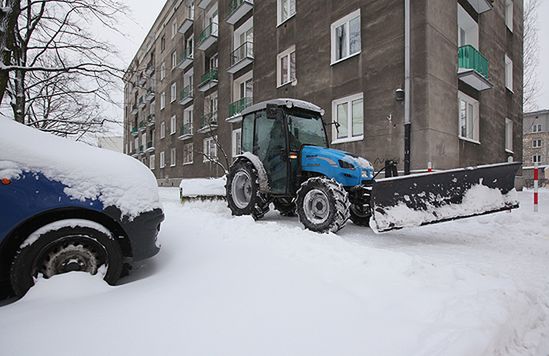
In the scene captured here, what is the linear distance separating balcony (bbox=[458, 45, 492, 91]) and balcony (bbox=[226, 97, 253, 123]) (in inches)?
397

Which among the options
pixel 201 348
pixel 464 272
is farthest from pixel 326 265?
pixel 201 348

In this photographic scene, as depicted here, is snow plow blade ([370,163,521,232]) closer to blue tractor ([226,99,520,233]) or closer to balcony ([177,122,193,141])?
blue tractor ([226,99,520,233])

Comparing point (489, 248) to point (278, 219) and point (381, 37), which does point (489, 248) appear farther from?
point (381, 37)

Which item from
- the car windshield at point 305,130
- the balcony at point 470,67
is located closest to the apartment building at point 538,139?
the balcony at point 470,67

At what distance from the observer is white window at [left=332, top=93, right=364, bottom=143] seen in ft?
36.0

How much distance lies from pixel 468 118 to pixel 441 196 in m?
9.23

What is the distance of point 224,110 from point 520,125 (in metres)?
16.5

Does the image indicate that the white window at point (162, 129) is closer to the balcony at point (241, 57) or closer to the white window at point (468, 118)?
the balcony at point (241, 57)

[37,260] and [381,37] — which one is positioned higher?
[381,37]

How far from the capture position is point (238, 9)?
54.8 ft

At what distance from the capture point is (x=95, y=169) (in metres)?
2.76

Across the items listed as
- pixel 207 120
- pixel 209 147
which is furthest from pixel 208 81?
pixel 209 147

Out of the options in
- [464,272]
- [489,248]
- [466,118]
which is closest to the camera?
[464,272]

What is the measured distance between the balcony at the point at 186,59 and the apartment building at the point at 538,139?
56890 millimetres
